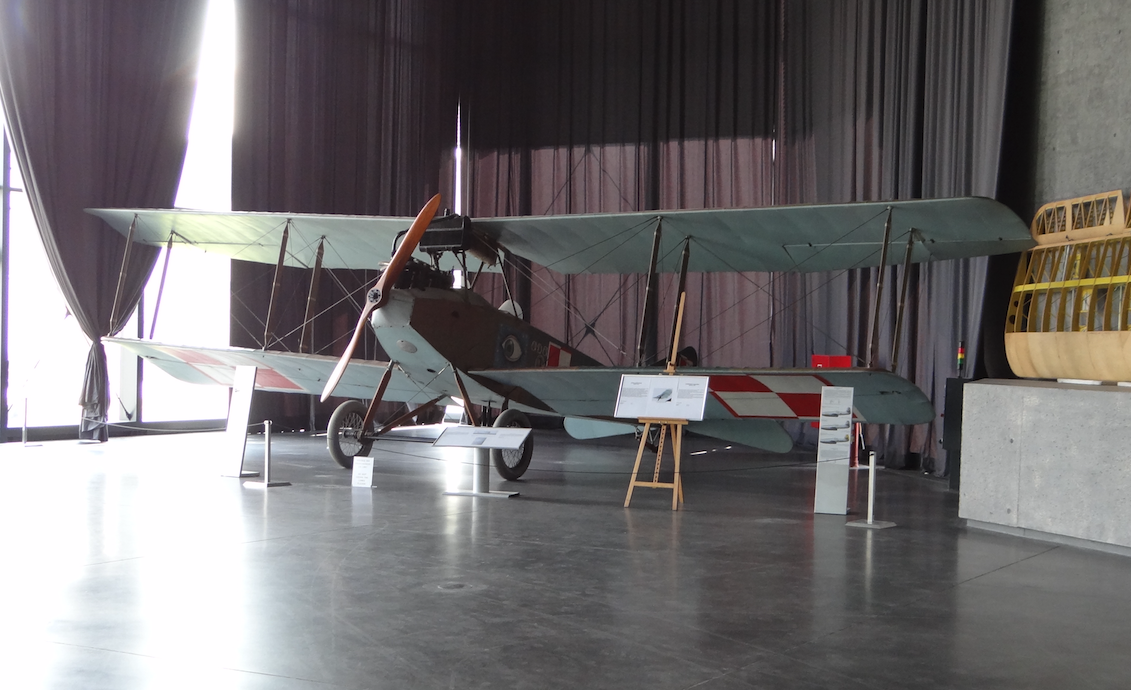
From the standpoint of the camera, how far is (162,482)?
6922mm

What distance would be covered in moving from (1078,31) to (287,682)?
7.13m

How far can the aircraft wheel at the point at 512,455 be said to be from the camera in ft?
24.1

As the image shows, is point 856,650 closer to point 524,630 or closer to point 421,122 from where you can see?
point 524,630

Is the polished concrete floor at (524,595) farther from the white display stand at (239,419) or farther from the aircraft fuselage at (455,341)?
the aircraft fuselage at (455,341)

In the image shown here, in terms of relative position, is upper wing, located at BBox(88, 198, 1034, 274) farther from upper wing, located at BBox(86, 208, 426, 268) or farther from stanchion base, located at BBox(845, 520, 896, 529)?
stanchion base, located at BBox(845, 520, 896, 529)

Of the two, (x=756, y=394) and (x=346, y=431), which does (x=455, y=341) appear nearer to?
(x=346, y=431)

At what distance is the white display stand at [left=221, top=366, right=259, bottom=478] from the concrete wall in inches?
252

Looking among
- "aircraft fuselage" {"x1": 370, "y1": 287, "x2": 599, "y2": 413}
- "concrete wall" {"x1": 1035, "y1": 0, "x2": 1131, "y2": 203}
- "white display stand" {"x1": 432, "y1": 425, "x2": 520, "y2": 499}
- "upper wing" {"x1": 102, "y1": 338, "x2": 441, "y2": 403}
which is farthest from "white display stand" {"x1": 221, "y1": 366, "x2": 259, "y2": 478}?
"concrete wall" {"x1": 1035, "y1": 0, "x2": 1131, "y2": 203}

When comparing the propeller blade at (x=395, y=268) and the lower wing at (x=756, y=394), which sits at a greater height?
the propeller blade at (x=395, y=268)

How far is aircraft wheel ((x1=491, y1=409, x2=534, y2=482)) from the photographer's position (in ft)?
24.1

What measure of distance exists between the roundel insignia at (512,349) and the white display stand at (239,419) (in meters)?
2.01

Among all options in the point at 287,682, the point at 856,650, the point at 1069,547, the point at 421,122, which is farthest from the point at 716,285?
the point at 287,682

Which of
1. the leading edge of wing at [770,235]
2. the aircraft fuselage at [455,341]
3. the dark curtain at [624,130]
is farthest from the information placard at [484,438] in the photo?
the dark curtain at [624,130]

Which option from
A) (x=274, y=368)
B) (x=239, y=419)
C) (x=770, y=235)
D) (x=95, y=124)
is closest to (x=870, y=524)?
(x=770, y=235)
